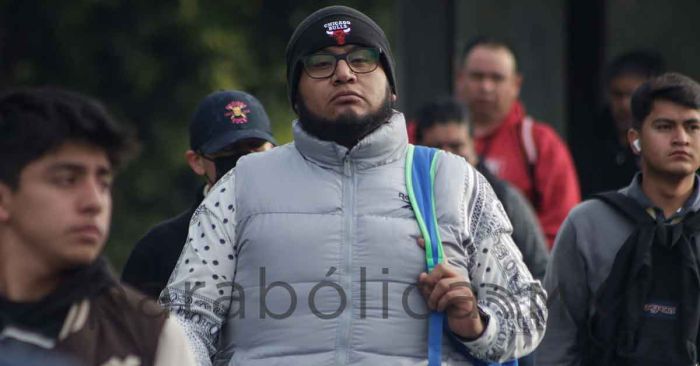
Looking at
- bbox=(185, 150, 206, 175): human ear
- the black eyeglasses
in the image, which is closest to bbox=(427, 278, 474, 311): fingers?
the black eyeglasses

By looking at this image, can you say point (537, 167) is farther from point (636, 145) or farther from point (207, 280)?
point (207, 280)

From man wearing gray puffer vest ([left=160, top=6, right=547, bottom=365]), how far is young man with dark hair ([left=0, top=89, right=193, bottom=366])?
100 centimetres

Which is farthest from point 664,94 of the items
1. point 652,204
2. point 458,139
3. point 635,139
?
point 458,139

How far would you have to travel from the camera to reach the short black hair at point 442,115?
7.53 meters

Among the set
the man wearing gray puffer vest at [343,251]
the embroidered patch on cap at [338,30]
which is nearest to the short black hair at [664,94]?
the man wearing gray puffer vest at [343,251]

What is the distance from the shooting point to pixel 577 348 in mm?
5688

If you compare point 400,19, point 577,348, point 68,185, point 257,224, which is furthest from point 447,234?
point 400,19

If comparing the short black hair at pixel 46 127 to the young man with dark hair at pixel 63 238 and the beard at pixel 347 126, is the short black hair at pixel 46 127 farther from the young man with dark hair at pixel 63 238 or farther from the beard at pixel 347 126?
the beard at pixel 347 126

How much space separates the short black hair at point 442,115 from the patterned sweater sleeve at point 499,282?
253cm

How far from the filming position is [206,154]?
19.5 feet

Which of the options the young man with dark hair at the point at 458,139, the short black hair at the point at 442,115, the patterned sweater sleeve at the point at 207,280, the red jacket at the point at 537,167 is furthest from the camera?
→ the red jacket at the point at 537,167

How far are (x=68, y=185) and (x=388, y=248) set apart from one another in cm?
130

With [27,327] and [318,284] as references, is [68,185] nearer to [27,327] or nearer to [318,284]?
[27,327]

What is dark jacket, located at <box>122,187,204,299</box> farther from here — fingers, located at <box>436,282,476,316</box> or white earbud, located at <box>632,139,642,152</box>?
white earbud, located at <box>632,139,642,152</box>
